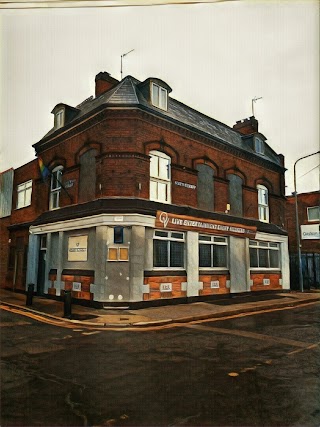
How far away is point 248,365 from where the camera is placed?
15.6 feet

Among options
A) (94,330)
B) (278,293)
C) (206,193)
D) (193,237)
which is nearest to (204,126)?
(206,193)

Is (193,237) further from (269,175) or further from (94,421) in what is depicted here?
(94,421)

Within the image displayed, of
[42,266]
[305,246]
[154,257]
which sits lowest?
[42,266]

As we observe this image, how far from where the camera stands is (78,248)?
366 inches

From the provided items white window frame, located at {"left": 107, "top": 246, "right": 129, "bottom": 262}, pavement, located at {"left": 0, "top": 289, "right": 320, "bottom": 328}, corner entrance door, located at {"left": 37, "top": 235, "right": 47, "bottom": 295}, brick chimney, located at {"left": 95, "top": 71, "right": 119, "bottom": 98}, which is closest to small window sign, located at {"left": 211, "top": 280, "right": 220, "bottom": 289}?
pavement, located at {"left": 0, "top": 289, "right": 320, "bottom": 328}

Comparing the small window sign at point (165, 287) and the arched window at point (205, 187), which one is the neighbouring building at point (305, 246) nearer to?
the arched window at point (205, 187)

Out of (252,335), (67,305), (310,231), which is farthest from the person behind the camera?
(310,231)

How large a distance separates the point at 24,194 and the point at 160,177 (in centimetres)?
479

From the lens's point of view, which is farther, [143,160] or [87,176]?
[143,160]

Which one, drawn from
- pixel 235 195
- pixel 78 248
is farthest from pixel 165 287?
pixel 235 195

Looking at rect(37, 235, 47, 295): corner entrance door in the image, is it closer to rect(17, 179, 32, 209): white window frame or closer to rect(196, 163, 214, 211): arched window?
rect(17, 179, 32, 209): white window frame

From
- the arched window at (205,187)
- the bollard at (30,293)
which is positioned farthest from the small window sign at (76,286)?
the arched window at (205,187)

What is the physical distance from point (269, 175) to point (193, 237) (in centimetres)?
364

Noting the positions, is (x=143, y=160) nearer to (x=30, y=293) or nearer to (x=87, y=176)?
(x=87, y=176)
